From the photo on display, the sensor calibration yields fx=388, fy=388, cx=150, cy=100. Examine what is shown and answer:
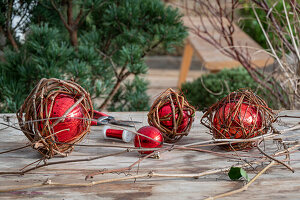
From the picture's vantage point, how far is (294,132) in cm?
93

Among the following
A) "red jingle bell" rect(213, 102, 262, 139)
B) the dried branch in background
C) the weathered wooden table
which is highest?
the dried branch in background

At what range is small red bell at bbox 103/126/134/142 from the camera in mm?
841

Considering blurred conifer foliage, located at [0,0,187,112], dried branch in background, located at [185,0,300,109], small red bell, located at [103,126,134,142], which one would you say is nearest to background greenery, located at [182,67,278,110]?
dried branch in background, located at [185,0,300,109]

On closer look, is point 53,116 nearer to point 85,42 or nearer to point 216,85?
point 85,42

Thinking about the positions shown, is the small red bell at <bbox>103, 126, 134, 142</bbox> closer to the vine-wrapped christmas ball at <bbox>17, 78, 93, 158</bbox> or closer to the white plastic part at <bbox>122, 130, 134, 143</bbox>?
the white plastic part at <bbox>122, 130, 134, 143</bbox>

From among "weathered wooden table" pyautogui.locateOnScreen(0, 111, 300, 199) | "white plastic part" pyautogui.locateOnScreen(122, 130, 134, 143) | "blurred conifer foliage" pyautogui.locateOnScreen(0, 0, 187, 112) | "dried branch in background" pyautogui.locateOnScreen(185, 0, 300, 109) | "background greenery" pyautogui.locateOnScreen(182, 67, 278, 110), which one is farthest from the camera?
"background greenery" pyautogui.locateOnScreen(182, 67, 278, 110)

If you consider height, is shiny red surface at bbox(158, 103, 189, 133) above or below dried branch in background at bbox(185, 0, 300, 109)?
below

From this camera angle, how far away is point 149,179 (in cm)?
65

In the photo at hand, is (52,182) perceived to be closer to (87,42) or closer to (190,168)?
(190,168)

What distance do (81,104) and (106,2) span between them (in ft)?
3.23

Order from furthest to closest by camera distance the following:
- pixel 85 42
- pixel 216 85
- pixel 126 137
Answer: pixel 216 85, pixel 85 42, pixel 126 137

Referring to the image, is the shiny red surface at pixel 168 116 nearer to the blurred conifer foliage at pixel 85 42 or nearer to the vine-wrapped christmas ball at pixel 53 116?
the vine-wrapped christmas ball at pixel 53 116

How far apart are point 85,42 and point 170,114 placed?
0.93m

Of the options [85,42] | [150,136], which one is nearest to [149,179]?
[150,136]
